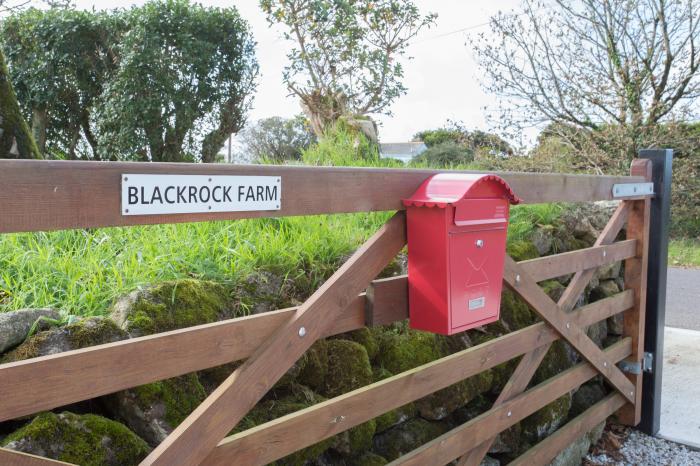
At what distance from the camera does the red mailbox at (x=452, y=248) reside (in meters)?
2.22

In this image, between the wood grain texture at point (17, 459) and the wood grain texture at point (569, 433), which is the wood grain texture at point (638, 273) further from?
the wood grain texture at point (17, 459)

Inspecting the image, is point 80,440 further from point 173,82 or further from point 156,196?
point 173,82

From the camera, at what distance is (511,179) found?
9.60 ft

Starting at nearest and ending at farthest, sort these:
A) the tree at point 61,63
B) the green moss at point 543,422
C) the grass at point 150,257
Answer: the grass at point 150,257, the green moss at point 543,422, the tree at point 61,63

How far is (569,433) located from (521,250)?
44.3 inches

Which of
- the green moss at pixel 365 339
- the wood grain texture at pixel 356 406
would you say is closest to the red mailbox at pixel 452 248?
the wood grain texture at pixel 356 406

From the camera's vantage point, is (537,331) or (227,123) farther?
(227,123)

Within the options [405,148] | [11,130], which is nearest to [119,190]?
[11,130]

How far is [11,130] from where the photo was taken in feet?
13.3

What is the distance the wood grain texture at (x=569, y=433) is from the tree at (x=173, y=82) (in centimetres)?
671

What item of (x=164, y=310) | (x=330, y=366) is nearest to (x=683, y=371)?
(x=330, y=366)

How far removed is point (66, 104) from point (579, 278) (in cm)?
848

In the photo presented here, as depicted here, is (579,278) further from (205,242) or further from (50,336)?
(50,336)

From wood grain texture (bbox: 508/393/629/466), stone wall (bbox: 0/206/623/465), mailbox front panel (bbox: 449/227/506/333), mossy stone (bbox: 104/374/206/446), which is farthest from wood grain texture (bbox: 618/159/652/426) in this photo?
mossy stone (bbox: 104/374/206/446)
